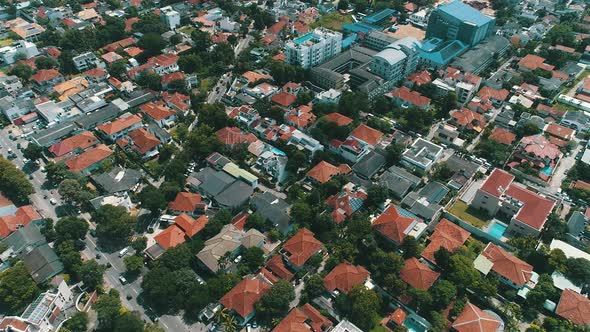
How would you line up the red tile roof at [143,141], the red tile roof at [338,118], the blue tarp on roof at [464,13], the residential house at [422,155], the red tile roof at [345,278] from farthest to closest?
the blue tarp on roof at [464,13] → the red tile roof at [338,118] → the red tile roof at [143,141] → the residential house at [422,155] → the red tile roof at [345,278]

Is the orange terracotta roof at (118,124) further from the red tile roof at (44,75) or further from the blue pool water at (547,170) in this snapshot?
the blue pool water at (547,170)

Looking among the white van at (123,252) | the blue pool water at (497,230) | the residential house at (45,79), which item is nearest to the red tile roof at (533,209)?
the blue pool water at (497,230)

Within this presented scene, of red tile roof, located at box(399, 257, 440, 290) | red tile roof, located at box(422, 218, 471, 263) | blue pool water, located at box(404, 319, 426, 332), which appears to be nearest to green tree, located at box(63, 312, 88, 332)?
blue pool water, located at box(404, 319, 426, 332)

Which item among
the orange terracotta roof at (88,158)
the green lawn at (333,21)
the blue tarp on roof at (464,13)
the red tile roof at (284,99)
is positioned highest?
the blue tarp on roof at (464,13)

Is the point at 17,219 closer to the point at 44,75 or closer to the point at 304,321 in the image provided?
the point at 304,321

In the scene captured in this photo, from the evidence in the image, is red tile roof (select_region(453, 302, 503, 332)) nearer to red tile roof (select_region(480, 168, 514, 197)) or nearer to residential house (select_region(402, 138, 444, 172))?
red tile roof (select_region(480, 168, 514, 197))

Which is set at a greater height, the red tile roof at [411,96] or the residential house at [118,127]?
the red tile roof at [411,96]

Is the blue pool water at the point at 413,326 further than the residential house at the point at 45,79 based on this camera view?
No
